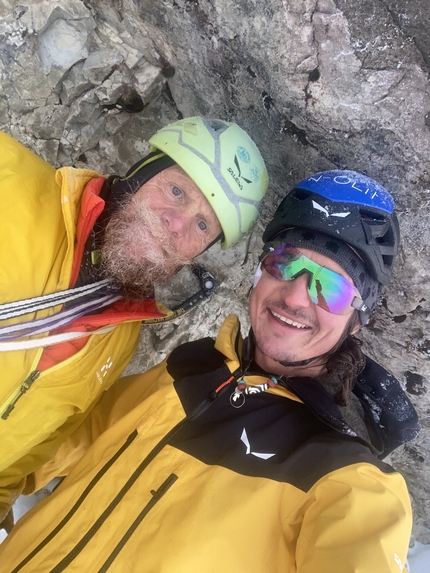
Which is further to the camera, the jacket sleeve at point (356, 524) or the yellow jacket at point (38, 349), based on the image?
the yellow jacket at point (38, 349)

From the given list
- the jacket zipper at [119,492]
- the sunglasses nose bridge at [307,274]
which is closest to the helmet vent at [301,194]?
the sunglasses nose bridge at [307,274]

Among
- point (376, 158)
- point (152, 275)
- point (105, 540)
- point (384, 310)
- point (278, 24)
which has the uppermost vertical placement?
point (278, 24)

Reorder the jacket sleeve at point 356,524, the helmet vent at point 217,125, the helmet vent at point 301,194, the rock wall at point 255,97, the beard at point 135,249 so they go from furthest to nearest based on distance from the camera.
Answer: the helmet vent at point 217,125, the beard at point 135,249, the helmet vent at point 301,194, the rock wall at point 255,97, the jacket sleeve at point 356,524

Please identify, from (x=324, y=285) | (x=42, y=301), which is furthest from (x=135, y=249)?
(x=324, y=285)

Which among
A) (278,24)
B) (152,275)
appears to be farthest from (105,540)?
(278,24)

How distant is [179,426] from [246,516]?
527 mm

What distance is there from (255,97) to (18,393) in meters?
2.56

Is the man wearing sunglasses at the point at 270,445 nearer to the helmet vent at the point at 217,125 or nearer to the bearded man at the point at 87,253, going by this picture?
the bearded man at the point at 87,253

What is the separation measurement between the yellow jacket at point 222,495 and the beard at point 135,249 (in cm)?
83

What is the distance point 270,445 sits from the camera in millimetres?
1948

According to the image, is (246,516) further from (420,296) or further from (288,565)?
(420,296)

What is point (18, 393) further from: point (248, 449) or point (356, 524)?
point (356, 524)

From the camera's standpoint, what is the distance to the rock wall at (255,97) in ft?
7.66

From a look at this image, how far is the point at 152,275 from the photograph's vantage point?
2781 millimetres
